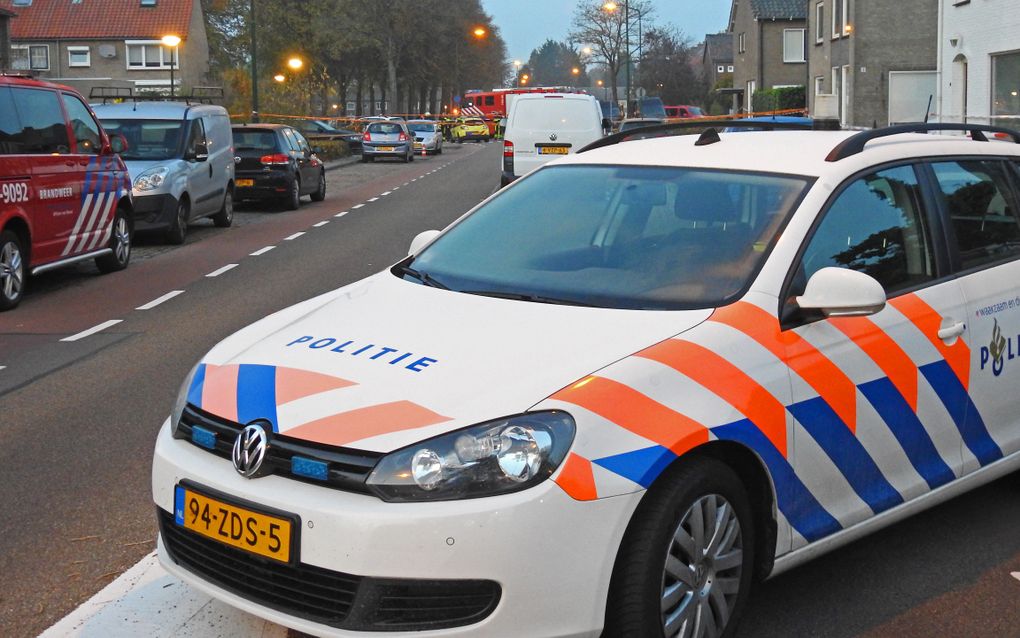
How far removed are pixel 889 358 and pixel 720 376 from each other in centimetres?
88

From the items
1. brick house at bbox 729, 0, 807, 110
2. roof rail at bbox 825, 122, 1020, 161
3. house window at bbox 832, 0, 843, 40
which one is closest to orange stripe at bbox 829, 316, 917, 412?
roof rail at bbox 825, 122, 1020, 161

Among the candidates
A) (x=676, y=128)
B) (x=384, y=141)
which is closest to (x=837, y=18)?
(x=384, y=141)

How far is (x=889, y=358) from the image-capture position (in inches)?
165

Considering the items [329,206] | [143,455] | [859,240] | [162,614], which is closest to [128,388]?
[143,455]

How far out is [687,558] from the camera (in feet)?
11.4

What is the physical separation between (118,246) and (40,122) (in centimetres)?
246

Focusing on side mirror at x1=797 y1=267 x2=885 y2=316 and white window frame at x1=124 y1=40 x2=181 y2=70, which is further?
white window frame at x1=124 y1=40 x2=181 y2=70

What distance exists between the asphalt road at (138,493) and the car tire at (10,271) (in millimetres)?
139

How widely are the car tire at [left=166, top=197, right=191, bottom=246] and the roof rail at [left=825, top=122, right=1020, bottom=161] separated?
1329cm

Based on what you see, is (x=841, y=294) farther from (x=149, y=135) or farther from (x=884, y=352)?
(x=149, y=135)

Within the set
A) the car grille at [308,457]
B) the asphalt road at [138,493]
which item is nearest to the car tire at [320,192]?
the asphalt road at [138,493]

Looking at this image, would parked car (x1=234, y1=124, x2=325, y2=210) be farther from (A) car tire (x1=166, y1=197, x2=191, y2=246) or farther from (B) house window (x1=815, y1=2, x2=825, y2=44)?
(B) house window (x1=815, y1=2, x2=825, y2=44)

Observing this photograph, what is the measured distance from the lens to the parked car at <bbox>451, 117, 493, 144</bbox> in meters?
76.3

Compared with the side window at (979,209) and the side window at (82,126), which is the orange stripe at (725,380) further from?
the side window at (82,126)
